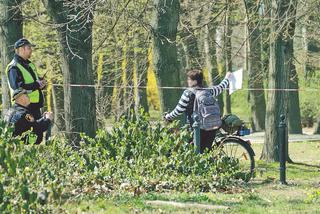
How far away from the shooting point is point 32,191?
6336mm

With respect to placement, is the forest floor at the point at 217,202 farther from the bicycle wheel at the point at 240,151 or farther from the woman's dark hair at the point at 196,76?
the woman's dark hair at the point at 196,76

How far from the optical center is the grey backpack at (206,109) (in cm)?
1119

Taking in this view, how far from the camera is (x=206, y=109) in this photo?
1118 cm

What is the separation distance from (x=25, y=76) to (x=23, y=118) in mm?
611

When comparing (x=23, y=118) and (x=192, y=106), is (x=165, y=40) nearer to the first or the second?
(x=192, y=106)

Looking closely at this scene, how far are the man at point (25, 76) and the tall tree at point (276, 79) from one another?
19.2 ft

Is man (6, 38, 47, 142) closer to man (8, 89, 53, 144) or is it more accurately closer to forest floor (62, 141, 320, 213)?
man (8, 89, 53, 144)

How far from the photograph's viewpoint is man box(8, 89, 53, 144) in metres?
10.9

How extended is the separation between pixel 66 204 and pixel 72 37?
610cm

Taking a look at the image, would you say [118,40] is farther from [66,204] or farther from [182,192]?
[66,204]

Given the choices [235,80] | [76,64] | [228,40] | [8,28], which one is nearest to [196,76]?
[235,80]

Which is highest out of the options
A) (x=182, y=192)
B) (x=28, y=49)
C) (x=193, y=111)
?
(x=28, y=49)

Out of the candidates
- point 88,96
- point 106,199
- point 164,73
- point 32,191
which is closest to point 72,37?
point 88,96

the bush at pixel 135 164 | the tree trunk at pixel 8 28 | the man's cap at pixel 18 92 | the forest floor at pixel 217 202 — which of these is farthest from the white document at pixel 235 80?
the tree trunk at pixel 8 28
